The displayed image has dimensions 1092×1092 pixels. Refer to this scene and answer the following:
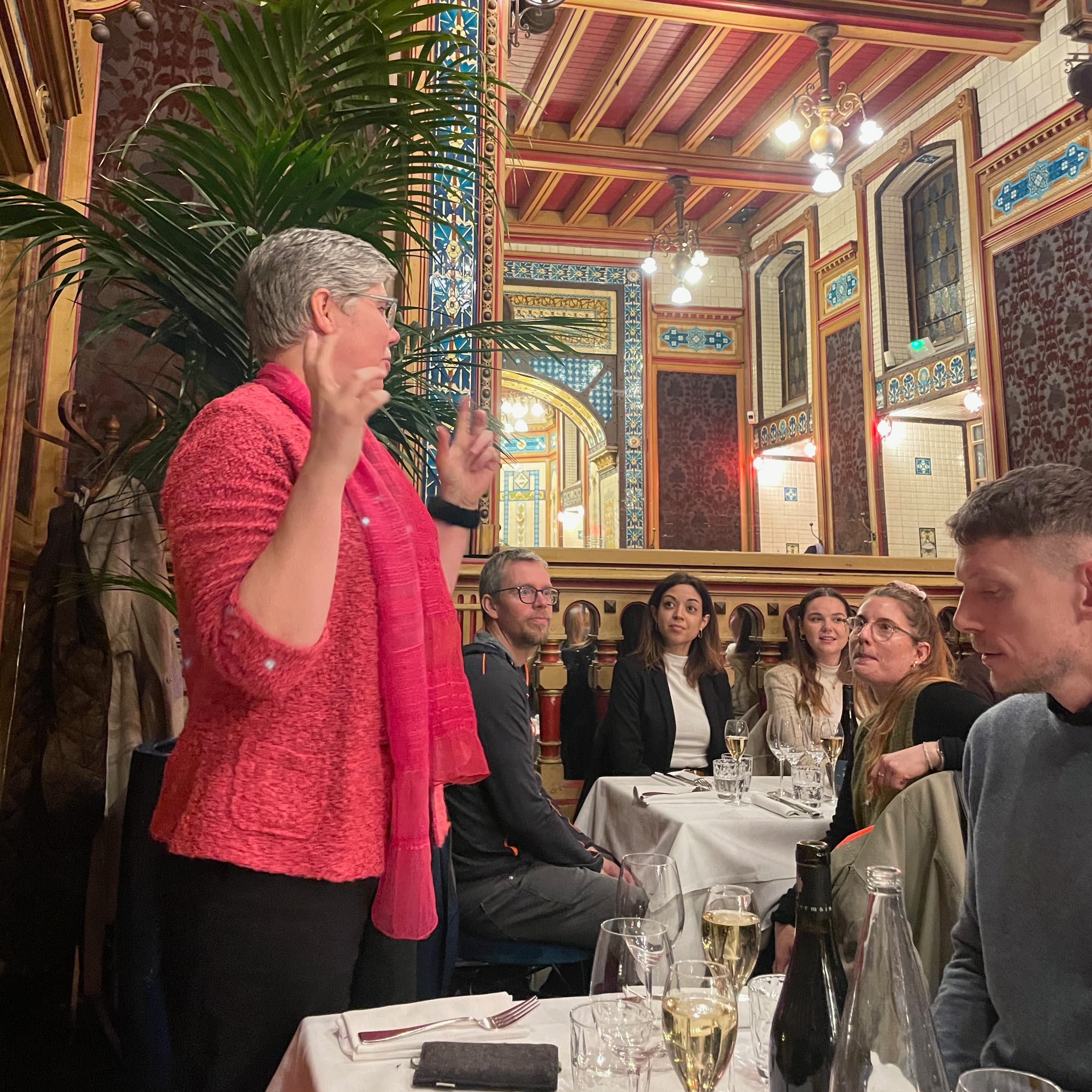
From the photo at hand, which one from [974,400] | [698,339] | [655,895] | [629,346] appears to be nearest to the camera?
[655,895]

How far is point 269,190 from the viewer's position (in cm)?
192

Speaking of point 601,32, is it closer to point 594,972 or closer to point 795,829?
point 795,829

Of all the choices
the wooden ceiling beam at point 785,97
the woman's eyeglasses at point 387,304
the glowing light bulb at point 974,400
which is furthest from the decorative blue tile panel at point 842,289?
the woman's eyeglasses at point 387,304

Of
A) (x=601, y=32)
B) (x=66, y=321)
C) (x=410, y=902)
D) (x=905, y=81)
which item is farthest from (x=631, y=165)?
(x=410, y=902)

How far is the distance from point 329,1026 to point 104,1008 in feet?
5.86

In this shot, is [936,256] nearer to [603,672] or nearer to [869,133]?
[869,133]

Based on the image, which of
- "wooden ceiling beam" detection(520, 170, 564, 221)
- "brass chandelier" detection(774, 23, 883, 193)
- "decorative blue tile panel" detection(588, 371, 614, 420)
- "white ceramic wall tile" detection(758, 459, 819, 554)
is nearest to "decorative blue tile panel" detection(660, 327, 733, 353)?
"decorative blue tile panel" detection(588, 371, 614, 420)

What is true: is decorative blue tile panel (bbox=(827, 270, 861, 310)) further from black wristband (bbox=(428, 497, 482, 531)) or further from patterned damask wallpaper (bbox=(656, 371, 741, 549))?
black wristband (bbox=(428, 497, 482, 531))

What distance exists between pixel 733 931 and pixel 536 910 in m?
1.34

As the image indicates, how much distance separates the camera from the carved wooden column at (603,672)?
3.79 meters

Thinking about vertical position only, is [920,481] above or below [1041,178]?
below

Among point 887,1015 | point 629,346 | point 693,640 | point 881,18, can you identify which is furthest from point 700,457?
point 887,1015

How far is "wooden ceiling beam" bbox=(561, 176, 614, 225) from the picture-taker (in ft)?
34.2

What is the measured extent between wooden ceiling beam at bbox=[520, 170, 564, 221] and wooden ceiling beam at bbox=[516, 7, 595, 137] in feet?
2.94
